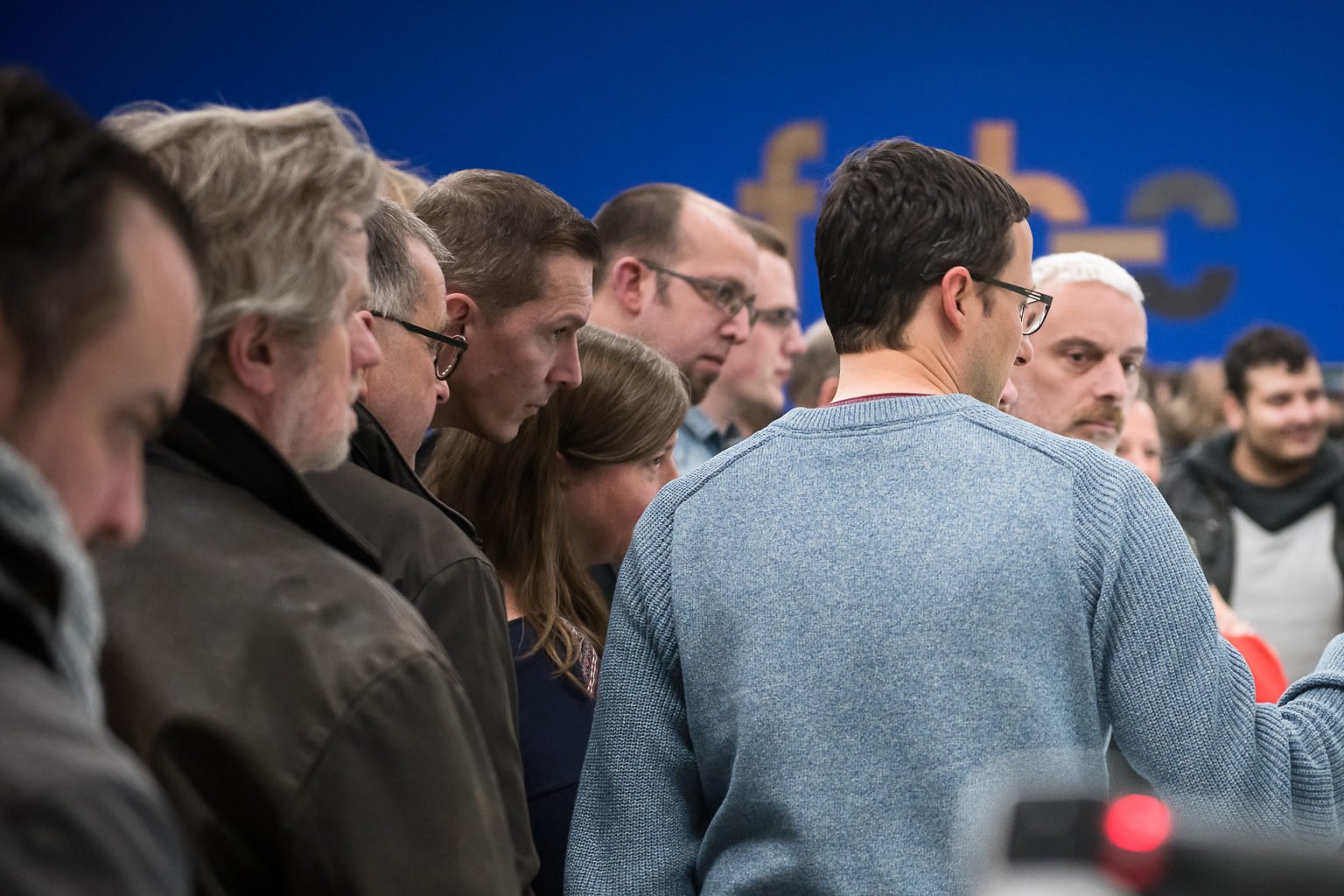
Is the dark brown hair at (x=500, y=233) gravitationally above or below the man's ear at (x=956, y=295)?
below

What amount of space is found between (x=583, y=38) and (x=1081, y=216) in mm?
2505

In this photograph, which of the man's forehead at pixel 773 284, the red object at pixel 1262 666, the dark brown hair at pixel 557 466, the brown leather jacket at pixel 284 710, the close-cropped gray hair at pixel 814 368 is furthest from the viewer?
the man's forehead at pixel 773 284

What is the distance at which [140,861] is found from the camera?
0.73 metres

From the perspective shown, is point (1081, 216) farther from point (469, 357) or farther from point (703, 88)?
point (469, 357)

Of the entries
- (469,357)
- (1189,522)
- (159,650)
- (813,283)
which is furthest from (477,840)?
(813,283)

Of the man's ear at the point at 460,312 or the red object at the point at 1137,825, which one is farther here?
the man's ear at the point at 460,312

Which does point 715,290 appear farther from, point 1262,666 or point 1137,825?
point 1137,825

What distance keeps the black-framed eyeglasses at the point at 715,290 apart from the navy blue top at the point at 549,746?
4.99ft

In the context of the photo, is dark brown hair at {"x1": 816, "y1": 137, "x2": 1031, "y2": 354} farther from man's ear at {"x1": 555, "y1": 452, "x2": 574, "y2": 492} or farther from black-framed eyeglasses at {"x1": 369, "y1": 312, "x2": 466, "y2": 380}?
man's ear at {"x1": 555, "y1": 452, "x2": 574, "y2": 492}

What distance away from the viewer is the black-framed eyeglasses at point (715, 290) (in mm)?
3354

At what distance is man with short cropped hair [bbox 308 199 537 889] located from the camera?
1496 millimetres

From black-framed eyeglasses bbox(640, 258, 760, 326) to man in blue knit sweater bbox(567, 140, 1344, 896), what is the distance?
67.1 inches

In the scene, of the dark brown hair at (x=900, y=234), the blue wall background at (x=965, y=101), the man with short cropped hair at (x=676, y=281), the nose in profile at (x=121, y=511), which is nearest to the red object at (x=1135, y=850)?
the nose in profile at (x=121, y=511)

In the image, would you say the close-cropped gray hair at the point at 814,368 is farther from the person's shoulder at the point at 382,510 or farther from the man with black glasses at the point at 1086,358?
the person's shoulder at the point at 382,510
